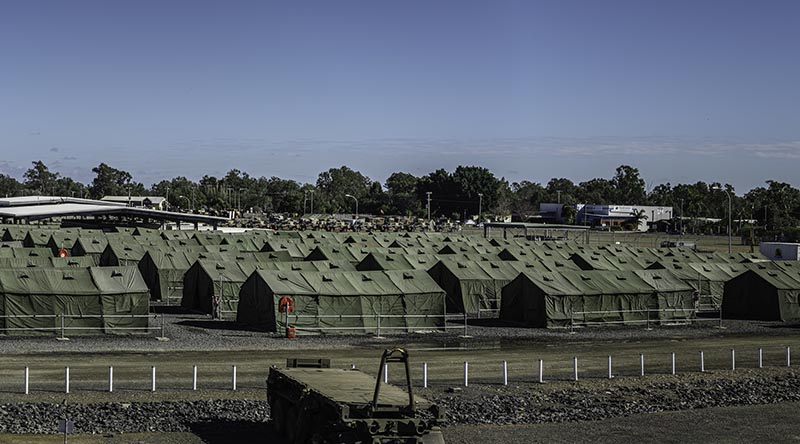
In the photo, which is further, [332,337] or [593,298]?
[593,298]

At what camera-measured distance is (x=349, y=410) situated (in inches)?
805

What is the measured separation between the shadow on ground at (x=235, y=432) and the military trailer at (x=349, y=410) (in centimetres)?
40

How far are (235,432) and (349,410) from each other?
6.66 m

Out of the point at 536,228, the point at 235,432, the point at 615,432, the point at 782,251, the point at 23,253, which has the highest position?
the point at 536,228

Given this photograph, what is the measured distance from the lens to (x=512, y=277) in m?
59.8

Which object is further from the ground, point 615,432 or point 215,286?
point 215,286

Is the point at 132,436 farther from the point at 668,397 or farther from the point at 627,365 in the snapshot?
the point at 627,365

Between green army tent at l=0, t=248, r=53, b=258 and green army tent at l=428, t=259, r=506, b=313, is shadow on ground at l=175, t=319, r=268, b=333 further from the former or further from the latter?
green army tent at l=0, t=248, r=53, b=258

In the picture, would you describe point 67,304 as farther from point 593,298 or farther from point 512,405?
point 593,298

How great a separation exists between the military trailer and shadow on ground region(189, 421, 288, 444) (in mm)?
398

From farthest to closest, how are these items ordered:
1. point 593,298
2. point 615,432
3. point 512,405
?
point 593,298
point 512,405
point 615,432

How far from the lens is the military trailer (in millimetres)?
20266

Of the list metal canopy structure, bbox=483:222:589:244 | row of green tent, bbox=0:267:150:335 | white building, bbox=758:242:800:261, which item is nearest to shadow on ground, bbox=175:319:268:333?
row of green tent, bbox=0:267:150:335

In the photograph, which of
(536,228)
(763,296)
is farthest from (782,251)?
(763,296)
